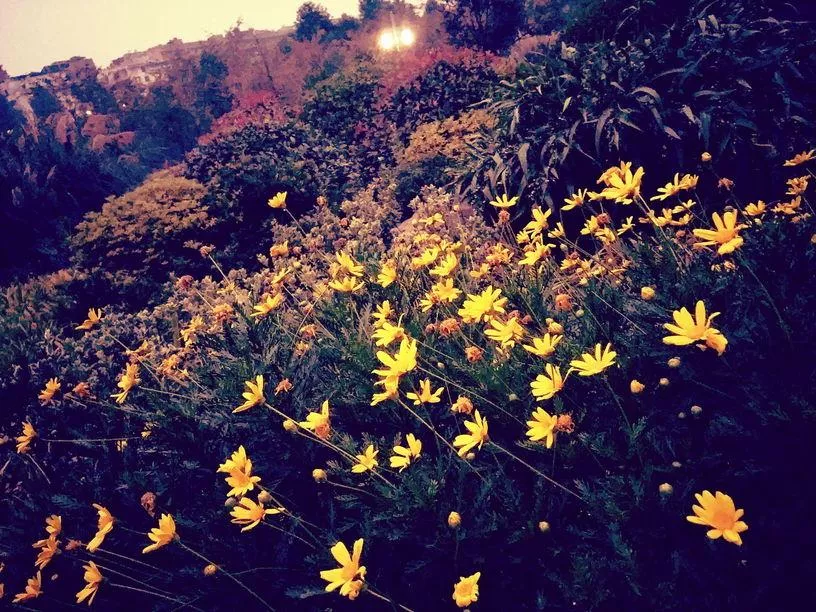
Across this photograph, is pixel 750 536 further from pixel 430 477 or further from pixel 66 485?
pixel 66 485

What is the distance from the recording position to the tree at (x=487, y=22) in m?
15.2

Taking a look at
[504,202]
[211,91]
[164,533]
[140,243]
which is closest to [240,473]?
[164,533]

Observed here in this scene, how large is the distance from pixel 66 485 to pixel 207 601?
98cm

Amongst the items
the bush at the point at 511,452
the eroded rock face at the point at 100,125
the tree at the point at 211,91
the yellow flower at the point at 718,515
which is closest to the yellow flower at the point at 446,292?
the bush at the point at 511,452

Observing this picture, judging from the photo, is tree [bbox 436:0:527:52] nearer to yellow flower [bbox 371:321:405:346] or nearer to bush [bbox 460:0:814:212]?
bush [bbox 460:0:814:212]

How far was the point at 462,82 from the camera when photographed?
26.3 ft

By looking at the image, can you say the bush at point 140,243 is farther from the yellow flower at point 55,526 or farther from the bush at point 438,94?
the yellow flower at point 55,526

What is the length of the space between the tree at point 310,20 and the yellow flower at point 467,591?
95.3ft

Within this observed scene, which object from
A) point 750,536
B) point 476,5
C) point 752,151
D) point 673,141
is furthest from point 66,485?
point 476,5

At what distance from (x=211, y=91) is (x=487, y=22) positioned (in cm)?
993

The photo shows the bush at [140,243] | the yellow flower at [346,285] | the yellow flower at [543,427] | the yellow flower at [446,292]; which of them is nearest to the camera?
the yellow flower at [543,427]

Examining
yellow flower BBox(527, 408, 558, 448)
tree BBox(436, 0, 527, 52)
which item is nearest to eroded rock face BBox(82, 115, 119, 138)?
tree BBox(436, 0, 527, 52)

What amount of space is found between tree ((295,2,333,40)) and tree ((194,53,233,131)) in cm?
744

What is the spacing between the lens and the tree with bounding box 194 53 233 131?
16.7 metres
